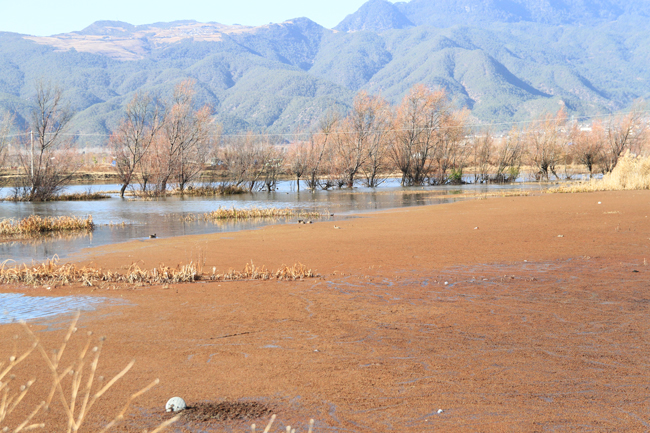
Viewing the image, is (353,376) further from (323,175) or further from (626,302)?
(323,175)

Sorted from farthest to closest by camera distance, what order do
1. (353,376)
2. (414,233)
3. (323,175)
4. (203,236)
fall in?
1. (323,175)
2. (203,236)
3. (414,233)
4. (353,376)

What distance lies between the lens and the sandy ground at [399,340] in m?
5.51

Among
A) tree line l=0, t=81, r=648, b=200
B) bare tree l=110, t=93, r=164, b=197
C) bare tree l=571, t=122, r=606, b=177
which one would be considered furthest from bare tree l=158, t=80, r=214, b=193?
bare tree l=571, t=122, r=606, b=177

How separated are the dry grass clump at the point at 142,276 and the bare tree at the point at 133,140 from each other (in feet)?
146

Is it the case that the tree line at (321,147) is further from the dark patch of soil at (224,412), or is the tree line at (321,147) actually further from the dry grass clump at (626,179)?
the dark patch of soil at (224,412)

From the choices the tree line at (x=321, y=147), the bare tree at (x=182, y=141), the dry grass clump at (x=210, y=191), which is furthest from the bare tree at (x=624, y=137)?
the bare tree at (x=182, y=141)

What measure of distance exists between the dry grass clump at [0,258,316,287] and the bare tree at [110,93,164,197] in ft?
146

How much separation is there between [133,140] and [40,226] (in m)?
34.7

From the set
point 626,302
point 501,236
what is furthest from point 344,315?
point 501,236

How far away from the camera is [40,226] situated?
2392 cm

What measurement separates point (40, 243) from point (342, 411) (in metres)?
18.0

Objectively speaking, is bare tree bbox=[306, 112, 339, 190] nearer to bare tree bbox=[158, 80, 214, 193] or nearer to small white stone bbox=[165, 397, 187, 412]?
bare tree bbox=[158, 80, 214, 193]

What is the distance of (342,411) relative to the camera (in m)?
5.53

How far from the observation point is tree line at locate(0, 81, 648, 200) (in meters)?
49.6
